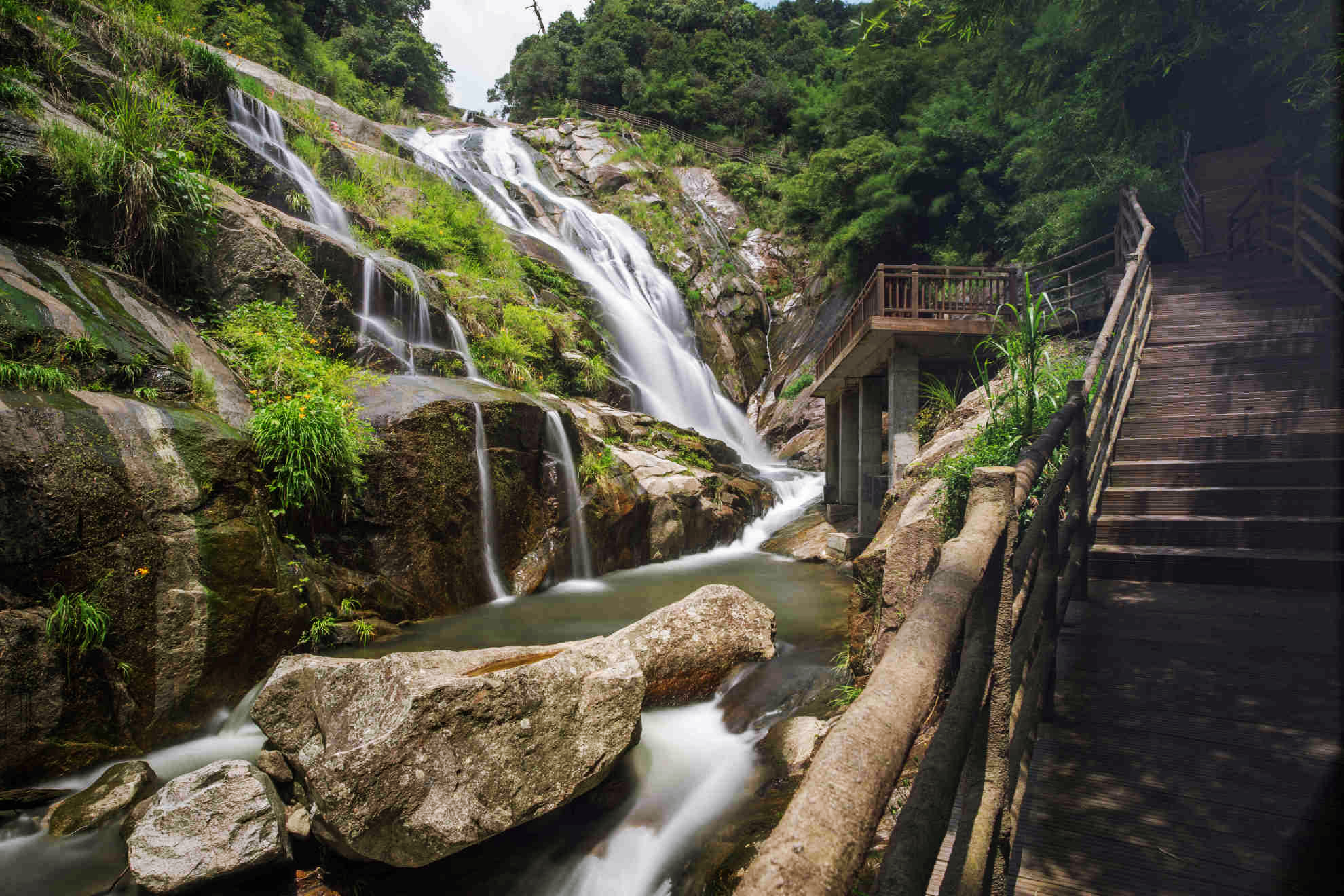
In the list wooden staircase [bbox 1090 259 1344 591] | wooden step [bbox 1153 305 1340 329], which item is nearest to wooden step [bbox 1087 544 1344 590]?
wooden staircase [bbox 1090 259 1344 591]

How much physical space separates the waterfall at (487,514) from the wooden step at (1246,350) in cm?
743

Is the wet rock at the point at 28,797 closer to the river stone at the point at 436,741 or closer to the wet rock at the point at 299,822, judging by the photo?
the river stone at the point at 436,741

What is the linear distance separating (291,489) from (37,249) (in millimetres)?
3399

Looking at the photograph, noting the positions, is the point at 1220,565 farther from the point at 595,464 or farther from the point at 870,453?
the point at 870,453

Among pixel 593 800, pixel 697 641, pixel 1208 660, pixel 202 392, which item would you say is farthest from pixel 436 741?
pixel 202 392

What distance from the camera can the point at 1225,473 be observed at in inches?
167

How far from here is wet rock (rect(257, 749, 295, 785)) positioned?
3.84 m

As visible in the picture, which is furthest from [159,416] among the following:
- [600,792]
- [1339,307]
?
[1339,307]

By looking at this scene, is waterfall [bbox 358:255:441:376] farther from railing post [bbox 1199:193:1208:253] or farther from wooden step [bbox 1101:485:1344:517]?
railing post [bbox 1199:193:1208:253]

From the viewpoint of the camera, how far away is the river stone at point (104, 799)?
3.48 m

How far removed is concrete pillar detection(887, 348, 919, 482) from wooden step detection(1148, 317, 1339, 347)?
3707 millimetres

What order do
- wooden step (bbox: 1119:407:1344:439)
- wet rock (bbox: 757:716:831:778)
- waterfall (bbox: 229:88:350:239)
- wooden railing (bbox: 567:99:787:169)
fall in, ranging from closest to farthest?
wet rock (bbox: 757:716:831:778) < wooden step (bbox: 1119:407:1344:439) < waterfall (bbox: 229:88:350:239) < wooden railing (bbox: 567:99:787:169)

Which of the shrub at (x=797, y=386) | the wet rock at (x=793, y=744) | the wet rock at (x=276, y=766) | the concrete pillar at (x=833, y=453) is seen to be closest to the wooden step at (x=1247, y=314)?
the wet rock at (x=793, y=744)

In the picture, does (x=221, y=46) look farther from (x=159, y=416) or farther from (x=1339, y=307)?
(x=1339, y=307)
